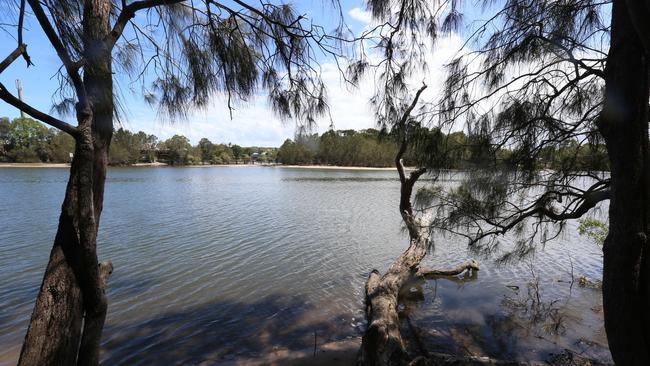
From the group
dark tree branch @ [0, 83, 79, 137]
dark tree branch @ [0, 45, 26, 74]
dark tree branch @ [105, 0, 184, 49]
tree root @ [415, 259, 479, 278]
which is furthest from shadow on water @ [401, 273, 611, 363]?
dark tree branch @ [0, 45, 26, 74]

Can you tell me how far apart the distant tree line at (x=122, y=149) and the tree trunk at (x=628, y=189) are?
2.58 metres

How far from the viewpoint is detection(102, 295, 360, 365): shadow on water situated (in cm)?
423

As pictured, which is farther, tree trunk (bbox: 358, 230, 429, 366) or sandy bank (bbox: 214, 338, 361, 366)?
sandy bank (bbox: 214, 338, 361, 366)

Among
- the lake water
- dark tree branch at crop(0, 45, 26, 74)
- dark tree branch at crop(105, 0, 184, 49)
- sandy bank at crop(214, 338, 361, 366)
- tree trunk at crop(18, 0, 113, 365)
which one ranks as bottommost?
the lake water

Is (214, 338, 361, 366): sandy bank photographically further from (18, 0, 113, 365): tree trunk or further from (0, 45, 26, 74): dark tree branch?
(0, 45, 26, 74): dark tree branch

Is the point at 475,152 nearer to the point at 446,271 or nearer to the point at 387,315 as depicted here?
the point at 387,315

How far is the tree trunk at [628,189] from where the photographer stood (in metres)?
1.81

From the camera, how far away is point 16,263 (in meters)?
7.64

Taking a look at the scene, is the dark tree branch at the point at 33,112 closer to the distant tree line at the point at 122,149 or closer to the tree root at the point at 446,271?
the distant tree line at the point at 122,149

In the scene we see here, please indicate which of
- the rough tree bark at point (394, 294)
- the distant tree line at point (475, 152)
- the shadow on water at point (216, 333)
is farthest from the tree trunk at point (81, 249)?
the shadow on water at point (216, 333)

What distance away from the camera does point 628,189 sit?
1843 mm

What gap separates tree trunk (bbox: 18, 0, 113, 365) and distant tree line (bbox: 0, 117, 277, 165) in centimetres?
28

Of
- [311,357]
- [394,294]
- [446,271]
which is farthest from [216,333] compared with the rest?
[446,271]

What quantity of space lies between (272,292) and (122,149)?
4.87 metres
